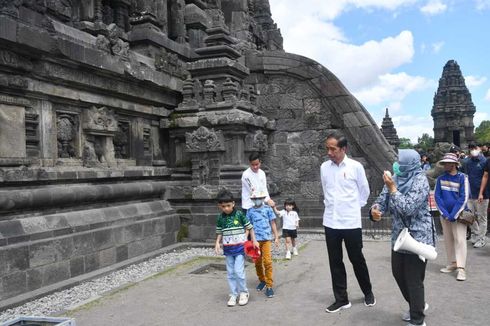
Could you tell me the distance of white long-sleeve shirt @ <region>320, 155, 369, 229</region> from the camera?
458 cm

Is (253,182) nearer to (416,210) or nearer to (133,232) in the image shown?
(416,210)

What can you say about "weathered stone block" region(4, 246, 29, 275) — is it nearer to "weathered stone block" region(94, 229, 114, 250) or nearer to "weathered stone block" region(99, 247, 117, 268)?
"weathered stone block" region(94, 229, 114, 250)

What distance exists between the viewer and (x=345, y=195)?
15.1 feet

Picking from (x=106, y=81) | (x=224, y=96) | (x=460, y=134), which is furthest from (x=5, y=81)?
(x=460, y=134)

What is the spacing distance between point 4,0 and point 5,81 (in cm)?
94

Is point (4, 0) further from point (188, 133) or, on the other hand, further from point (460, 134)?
point (460, 134)

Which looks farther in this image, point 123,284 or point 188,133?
point 188,133

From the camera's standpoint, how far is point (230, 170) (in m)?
8.65

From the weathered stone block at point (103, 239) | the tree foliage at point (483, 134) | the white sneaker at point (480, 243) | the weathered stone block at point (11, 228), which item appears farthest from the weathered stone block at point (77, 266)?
the tree foliage at point (483, 134)

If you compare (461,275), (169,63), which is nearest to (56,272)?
(169,63)

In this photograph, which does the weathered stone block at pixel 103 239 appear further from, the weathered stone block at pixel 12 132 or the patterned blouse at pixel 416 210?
the patterned blouse at pixel 416 210

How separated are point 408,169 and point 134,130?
5603 millimetres

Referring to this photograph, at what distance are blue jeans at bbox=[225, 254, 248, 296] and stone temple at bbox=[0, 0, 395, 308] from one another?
2.24m

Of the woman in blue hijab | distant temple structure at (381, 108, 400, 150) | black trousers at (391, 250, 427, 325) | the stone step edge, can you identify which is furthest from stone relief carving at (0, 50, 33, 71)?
distant temple structure at (381, 108, 400, 150)
